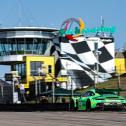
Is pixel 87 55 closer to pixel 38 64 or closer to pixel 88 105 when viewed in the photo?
pixel 38 64

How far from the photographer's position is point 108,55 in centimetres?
9731

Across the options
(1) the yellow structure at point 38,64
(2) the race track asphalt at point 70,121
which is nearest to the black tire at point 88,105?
(2) the race track asphalt at point 70,121

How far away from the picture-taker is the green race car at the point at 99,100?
25266 mm

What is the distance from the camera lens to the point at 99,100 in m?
25.5

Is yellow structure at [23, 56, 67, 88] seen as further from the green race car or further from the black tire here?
the black tire

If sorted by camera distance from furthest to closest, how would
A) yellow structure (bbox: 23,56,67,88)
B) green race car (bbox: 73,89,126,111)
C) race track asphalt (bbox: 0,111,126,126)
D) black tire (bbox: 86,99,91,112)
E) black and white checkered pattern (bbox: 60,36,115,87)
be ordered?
1. black and white checkered pattern (bbox: 60,36,115,87)
2. yellow structure (bbox: 23,56,67,88)
3. black tire (bbox: 86,99,91,112)
4. green race car (bbox: 73,89,126,111)
5. race track asphalt (bbox: 0,111,126,126)

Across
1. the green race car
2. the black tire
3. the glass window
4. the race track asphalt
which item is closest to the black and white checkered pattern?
the glass window

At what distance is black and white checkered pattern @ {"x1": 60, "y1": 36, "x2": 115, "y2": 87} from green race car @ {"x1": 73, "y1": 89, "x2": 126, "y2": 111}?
60312 mm

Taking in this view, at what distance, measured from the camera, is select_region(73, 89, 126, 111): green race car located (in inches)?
995

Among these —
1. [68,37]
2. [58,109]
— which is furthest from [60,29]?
[58,109]

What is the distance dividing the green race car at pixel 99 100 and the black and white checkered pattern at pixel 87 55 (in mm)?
60312

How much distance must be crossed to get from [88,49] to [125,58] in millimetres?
9950

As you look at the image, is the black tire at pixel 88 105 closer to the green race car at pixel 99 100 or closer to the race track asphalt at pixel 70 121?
the green race car at pixel 99 100

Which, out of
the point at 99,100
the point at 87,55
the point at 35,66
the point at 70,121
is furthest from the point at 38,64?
the point at 70,121
